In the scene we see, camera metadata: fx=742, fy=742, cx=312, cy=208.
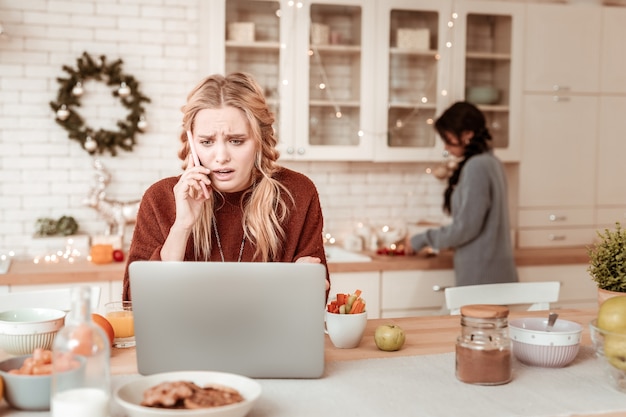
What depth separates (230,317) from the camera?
62.6 inches

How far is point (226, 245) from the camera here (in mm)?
2260

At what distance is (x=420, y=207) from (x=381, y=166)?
0.36m

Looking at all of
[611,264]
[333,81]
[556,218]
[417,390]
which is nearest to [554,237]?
[556,218]

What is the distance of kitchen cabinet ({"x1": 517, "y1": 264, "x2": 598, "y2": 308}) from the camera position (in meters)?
4.09

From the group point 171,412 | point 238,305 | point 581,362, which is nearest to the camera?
point 171,412

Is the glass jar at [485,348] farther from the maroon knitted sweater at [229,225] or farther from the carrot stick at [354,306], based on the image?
the maroon knitted sweater at [229,225]

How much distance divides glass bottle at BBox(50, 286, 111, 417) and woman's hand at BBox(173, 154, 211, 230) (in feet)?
2.42

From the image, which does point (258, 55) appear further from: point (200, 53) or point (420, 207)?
point (420, 207)

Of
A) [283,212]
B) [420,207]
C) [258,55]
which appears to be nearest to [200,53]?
[258,55]

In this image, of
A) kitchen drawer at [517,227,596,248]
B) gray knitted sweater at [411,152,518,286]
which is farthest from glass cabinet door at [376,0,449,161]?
kitchen drawer at [517,227,596,248]

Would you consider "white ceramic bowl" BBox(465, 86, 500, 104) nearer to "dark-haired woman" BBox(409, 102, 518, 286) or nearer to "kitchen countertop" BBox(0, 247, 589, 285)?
"dark-haired woman" BBox(409, 102, 518, 286)

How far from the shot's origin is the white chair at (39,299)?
2326 millimetres

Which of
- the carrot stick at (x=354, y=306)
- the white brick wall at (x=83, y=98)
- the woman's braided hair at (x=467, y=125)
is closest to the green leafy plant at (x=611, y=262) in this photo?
the carrot stick at (x=354, y=306)

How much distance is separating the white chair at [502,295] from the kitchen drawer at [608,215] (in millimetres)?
1872
